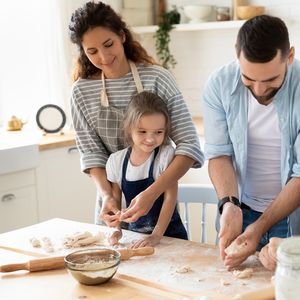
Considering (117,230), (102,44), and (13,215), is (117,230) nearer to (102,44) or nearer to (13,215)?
(102,44)

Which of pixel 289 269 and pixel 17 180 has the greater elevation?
pixel 289 269

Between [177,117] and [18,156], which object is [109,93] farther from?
[18,156]

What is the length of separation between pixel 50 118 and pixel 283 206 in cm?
224

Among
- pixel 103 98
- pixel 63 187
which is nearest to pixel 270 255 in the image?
pixel 103 98

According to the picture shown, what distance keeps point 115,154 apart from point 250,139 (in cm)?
48

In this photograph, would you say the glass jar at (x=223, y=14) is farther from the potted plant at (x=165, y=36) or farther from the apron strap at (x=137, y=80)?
the apron strap at (x=137, y=80)

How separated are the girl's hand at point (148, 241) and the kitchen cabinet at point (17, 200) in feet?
4.77

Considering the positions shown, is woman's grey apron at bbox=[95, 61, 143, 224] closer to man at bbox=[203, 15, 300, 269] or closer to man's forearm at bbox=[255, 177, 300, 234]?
man at bbox=[203, 15, 300, 269]

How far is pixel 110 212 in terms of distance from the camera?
192 cm

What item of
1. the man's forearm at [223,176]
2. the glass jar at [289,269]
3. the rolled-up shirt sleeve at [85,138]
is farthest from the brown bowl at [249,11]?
the glass jar at [289,269]

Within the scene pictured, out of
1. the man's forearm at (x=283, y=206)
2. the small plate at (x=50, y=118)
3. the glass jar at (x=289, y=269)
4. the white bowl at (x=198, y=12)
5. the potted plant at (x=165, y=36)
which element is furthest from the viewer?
the potted plant at (x=165, y=36)

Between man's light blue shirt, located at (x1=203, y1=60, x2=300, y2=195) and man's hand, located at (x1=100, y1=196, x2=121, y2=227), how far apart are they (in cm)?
35

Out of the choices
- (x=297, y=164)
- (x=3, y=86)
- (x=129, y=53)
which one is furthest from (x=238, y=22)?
(x=297, y=164)

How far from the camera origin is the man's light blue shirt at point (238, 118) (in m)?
1.75
